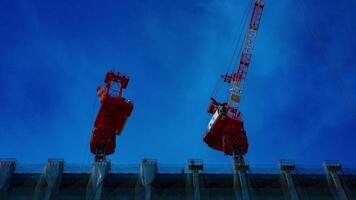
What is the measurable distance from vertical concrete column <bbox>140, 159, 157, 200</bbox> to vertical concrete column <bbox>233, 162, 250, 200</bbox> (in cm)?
844

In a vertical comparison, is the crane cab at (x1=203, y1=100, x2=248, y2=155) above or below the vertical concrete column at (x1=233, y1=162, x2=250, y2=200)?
above

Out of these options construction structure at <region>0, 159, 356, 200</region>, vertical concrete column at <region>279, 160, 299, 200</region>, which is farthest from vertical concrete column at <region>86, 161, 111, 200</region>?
vertical concrete column at <region>279, 160, 299, 200</region>

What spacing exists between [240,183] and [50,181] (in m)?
19.0

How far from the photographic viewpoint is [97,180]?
36.3m

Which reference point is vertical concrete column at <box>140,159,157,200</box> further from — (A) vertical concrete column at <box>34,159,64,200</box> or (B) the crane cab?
(B) the crane cab

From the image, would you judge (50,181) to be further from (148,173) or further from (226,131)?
(226,131)

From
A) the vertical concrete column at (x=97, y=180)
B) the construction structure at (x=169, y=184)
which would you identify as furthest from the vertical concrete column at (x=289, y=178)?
the vertical concrete column at (x=97, y=180)

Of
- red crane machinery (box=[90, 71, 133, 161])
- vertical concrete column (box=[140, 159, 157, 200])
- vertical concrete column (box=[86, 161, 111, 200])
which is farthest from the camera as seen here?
red crane machinery (box=[90, 71, 133, 161])

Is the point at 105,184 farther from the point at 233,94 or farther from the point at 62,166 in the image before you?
the point at 233,94

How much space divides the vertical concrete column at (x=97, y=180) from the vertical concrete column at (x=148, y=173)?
3629 millimetres

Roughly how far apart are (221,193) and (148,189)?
7580 millimetres

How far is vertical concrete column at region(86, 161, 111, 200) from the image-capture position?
35.4 m

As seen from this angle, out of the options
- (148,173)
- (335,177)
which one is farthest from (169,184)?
(335,177)

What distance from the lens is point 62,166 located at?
36.8 meters
